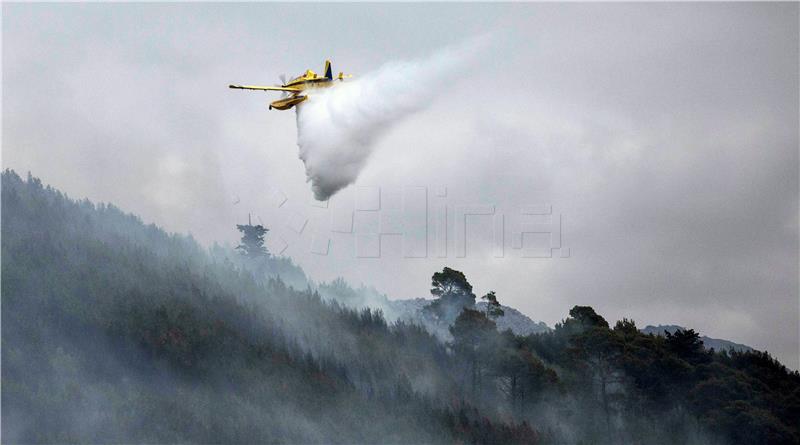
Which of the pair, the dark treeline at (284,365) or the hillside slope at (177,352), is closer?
the hillside slope at (177,352)

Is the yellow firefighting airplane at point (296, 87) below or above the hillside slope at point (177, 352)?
above

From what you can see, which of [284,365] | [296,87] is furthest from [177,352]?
[296,87]

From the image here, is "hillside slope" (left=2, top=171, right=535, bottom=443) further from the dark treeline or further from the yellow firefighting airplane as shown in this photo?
the yellow firefighting airplane

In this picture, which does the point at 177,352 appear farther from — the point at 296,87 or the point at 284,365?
the point at 296,87

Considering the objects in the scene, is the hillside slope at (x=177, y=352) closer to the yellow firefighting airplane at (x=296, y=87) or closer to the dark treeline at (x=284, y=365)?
the dark treeline at (x=284, y=365)

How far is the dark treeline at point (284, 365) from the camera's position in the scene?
239ft

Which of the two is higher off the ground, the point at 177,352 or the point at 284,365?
the point at 177,352

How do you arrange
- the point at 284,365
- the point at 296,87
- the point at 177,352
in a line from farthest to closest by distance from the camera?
the point at 284,365 < the point at 177,352 < the point at 296,87

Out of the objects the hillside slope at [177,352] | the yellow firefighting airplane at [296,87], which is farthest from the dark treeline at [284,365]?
the yellow firefighting airplane at [296,87]

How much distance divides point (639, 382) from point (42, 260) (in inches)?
2217

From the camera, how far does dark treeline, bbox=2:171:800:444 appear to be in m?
72.8

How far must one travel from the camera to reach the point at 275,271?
134 metres

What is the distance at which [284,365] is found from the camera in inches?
3482

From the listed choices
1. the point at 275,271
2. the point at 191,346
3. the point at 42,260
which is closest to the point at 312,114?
the point at 191,346
